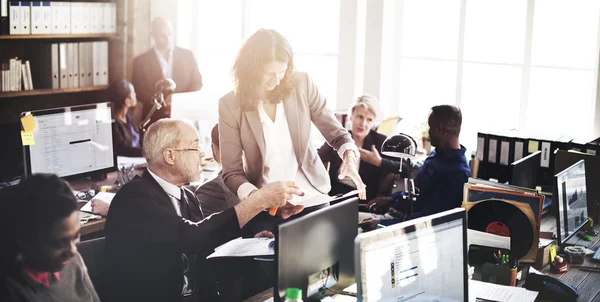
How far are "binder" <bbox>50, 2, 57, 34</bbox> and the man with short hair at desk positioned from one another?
281 cm

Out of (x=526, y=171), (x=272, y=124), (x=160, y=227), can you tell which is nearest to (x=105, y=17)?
(x=272, y=124)

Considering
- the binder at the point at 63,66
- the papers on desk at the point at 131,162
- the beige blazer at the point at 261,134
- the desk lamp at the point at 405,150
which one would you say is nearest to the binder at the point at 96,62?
the binder at the point at 63,66

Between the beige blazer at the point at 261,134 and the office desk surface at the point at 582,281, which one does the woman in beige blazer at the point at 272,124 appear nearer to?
the beige blazer at the point at 261,134

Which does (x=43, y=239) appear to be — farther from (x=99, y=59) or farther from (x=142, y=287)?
(x=99, y=59)

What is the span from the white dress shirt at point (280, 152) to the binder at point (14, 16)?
2509 millimetres

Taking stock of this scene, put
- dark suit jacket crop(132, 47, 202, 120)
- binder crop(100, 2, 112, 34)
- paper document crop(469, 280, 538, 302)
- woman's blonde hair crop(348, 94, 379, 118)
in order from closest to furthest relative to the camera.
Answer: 1. paper document crop(469, 280, 538, 302)
2. woman's blonde hair crop(348, 94, 379, 118)
3. binder crop(100, 2, 112, 34)
4. dark suit jacket crop(132, 47, 202, 120)

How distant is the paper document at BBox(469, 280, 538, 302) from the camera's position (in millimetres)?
2734

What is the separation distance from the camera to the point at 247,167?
3.36 m

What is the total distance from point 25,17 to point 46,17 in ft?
0.54

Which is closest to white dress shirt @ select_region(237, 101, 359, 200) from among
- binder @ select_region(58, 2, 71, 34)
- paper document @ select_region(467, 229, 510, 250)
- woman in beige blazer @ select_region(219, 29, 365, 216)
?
woman in beige blazer @ select_region(219, 29, 365, 216)

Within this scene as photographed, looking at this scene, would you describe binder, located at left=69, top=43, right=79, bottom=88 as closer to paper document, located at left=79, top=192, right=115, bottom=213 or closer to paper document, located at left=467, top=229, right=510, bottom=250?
paper document, located at left=79, top=192, right=115, bottom=213

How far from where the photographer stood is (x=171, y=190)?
110 inches

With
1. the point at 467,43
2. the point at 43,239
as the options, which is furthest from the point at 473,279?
the point at 467,43

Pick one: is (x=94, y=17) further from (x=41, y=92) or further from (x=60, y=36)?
(x=41, y=92)
